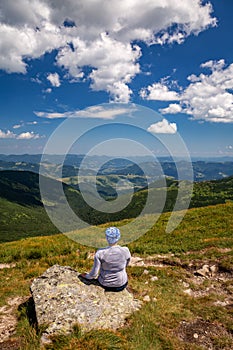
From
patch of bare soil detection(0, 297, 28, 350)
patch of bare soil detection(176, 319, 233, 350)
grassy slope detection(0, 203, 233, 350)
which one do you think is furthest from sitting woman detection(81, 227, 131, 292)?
patch of bare soil detection(0, 297, 28, 350)

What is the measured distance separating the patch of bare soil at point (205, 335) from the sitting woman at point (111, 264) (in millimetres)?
2641

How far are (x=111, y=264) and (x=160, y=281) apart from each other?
4092 millimetres

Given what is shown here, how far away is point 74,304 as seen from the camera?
25.5 ft

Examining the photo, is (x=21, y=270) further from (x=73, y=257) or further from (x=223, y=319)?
(x=223, y=319)

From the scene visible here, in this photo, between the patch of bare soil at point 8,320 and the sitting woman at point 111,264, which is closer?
the patch of bare soil at point 8,320

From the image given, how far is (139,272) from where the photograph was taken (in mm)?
12797

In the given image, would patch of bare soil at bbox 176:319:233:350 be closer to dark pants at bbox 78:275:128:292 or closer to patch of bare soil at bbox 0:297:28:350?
dark pants at bbox 78:275:128:292

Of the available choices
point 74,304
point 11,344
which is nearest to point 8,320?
point 11,344

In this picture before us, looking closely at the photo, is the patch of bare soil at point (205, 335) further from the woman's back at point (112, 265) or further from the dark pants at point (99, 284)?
the woman's back at point (112, 265)

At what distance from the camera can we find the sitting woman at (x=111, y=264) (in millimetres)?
8992

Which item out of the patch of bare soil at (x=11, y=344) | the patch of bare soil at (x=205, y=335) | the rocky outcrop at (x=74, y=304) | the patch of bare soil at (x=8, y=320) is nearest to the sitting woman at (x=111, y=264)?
the rocky outcrop at (x=74, y=304)

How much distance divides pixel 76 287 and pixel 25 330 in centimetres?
202

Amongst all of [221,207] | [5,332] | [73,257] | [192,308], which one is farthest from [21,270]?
[221,207]

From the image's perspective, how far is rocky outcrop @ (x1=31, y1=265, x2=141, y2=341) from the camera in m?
7.17
